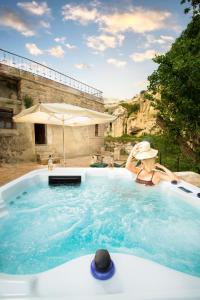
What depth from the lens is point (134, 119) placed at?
34.3 metres

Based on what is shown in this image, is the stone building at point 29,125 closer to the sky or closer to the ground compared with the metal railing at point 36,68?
closer to the ground

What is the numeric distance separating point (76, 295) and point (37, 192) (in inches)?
145

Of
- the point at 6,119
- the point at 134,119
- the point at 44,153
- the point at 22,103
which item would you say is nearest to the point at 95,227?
the point at 44,153

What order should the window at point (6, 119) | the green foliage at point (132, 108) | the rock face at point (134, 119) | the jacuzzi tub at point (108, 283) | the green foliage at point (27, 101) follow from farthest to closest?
1. the green foliage at point (132, 108)
2. the rock face at point (134, 119)
3. the green foliage at point (27, 101)
4. the window at point (6, 119)
5. the jacuzzi tub at point (108, 283)

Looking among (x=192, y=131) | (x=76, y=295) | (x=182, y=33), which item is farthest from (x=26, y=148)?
(x=76, y=295)

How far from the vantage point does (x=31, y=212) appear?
3.51m

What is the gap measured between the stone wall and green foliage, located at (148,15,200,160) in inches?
305

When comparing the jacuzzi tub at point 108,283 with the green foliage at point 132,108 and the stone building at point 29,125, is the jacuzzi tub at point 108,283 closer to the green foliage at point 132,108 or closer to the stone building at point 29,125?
the stone building at point 29,125

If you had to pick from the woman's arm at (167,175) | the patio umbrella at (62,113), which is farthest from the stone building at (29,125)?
the woman's arm at (167,175)

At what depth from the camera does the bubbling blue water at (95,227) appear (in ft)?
7.32

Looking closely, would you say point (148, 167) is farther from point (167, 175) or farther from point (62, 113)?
point (62, 113)

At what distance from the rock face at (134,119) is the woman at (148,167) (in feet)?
84.9

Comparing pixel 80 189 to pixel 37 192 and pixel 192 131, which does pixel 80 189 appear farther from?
pixel 192 131

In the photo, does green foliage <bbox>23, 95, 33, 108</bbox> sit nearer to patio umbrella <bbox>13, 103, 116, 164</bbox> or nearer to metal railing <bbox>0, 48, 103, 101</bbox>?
metal railing <bbox>0, 48, 103, 101</bbox>
